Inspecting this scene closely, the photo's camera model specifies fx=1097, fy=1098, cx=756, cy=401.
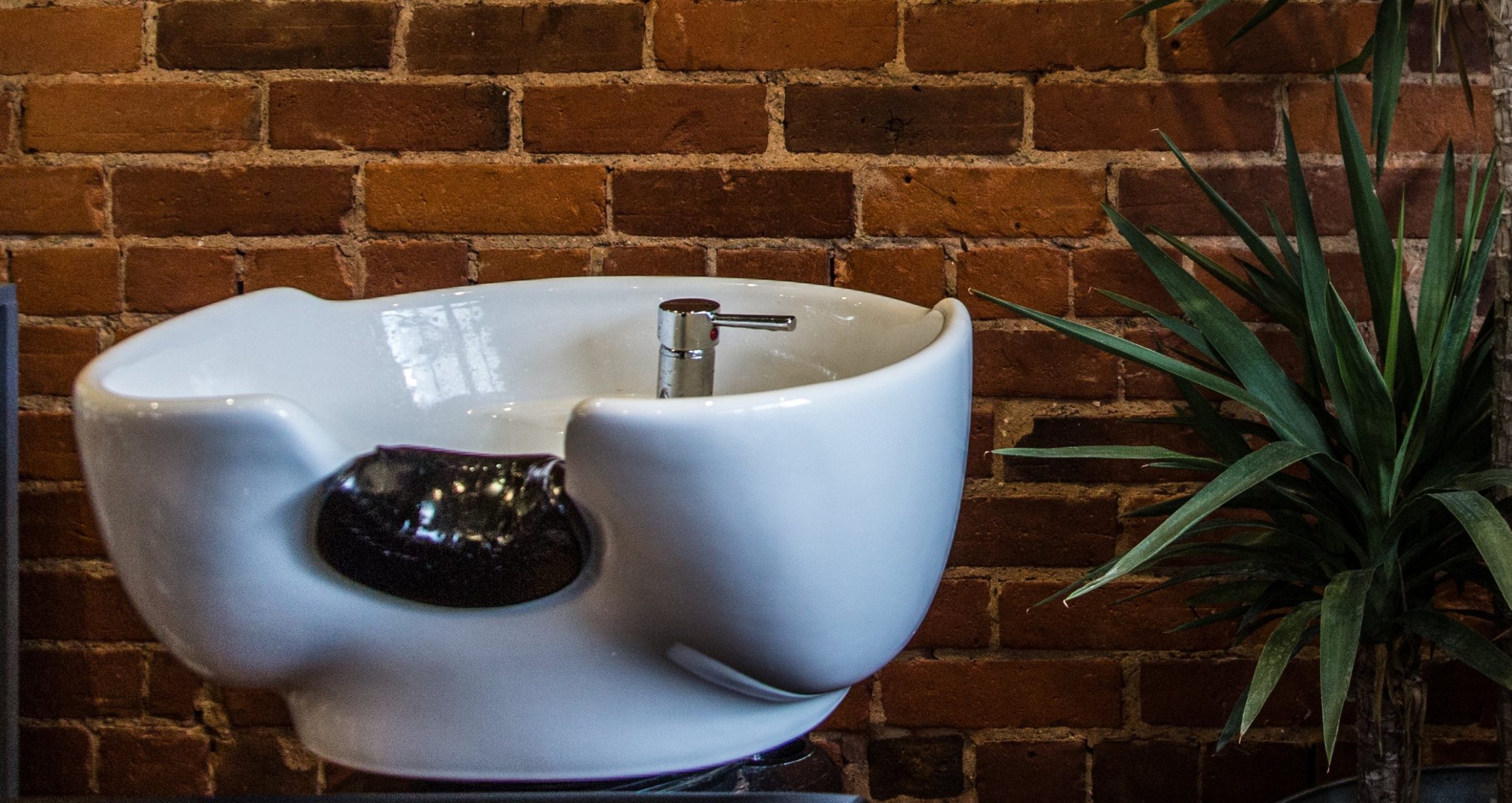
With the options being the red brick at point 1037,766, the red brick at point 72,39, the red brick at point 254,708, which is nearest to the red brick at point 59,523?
the red brick at point 254,708

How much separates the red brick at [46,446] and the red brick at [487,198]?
438 mm

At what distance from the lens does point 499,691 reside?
653 millimetres

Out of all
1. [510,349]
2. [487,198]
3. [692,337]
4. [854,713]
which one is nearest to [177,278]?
[487,198]

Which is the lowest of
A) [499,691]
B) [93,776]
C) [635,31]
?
[93,776]

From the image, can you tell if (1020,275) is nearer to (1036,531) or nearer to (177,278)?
(1036,531)

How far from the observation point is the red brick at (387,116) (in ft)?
3.94

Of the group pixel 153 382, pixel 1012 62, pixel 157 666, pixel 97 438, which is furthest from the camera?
pixel 157 666

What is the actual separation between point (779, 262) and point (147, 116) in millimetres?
716

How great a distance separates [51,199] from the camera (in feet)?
4.05

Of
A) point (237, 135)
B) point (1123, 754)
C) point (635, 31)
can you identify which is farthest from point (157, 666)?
point (1123, 754)

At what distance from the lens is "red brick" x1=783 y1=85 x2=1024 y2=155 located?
46.7 inches

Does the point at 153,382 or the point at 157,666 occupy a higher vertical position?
Result: the point at 153,382

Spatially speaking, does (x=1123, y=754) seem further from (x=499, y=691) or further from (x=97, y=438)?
(x=97, y=438)

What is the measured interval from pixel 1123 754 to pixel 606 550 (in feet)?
2.99
